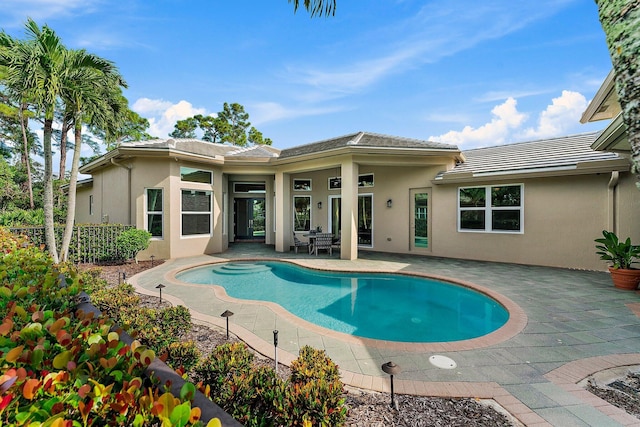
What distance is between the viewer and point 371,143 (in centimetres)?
1101

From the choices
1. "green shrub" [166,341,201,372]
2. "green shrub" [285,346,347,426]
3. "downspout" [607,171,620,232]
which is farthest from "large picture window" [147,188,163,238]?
"downspout" [607,171,620,232]

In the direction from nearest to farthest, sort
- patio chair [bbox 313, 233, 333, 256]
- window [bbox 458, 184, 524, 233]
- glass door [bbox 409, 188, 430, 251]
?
window [bbox 458, 184, 524, 233]
glass door [bbox 409, 188, 430, 251]
patio chair [bbox 313, 233, 333, 256]

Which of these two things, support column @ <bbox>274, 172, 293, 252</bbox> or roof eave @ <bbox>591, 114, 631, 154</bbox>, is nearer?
roof eave @ <bbox>591, 114, 631, 154</bbox>

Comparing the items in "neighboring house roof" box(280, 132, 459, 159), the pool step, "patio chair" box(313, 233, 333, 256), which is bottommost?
the pool step

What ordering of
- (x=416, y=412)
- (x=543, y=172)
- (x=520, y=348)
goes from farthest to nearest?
(x=543, y=172) < (x=520, y=348) < (x=416, y=412)

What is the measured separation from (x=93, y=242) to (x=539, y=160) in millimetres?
16052

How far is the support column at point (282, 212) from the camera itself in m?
13.0

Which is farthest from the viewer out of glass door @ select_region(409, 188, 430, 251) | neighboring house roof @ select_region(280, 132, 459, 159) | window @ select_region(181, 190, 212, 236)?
glass door @ select_region(409, 188, 430, 251)

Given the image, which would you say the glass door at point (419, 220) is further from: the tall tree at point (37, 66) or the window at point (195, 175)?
the tall tree at point (37, 66)

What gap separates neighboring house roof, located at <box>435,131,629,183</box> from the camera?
850 cm

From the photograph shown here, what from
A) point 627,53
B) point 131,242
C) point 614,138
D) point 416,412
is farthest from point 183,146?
point 614,138

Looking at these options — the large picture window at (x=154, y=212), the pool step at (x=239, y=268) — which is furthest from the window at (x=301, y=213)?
the large picture window at (x=154, y=212)

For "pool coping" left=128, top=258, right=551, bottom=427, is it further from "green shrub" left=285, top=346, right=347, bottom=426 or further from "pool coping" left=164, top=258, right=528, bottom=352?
"green shrub" left=285, top=346, right=347, bottom=426

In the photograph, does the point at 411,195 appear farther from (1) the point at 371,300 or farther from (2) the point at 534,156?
(1) the point at 371,300
